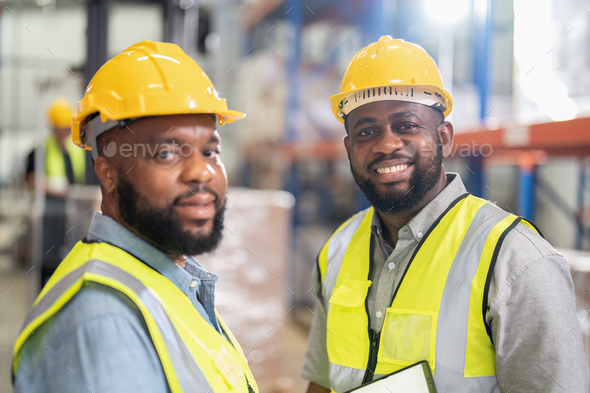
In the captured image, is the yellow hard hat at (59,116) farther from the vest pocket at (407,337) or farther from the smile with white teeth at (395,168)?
the vest pocket at (407,337)

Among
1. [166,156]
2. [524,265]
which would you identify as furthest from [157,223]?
[524,265]

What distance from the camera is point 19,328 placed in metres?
5.57

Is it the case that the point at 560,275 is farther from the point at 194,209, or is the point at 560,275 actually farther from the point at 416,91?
the point at 194,209

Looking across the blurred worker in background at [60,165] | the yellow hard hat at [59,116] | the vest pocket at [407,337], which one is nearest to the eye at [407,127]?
the vest pocket at [407,337]

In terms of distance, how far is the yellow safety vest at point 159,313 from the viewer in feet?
3.67

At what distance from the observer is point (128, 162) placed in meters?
1.32

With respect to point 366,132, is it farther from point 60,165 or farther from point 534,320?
point 60,165

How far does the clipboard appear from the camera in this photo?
4.73 ft

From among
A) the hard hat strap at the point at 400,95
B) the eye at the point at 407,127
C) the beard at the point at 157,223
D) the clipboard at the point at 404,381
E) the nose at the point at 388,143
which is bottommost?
the clipboard at the point at 404,381

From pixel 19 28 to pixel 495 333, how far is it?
11.1 metres

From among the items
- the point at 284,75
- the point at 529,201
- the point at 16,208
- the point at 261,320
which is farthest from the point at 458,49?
the point at 16,208

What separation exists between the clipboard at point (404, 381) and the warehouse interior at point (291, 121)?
2.14 ft

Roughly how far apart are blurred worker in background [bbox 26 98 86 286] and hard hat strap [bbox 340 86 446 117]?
4.48 metres

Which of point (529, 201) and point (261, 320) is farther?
point (261, 320)
